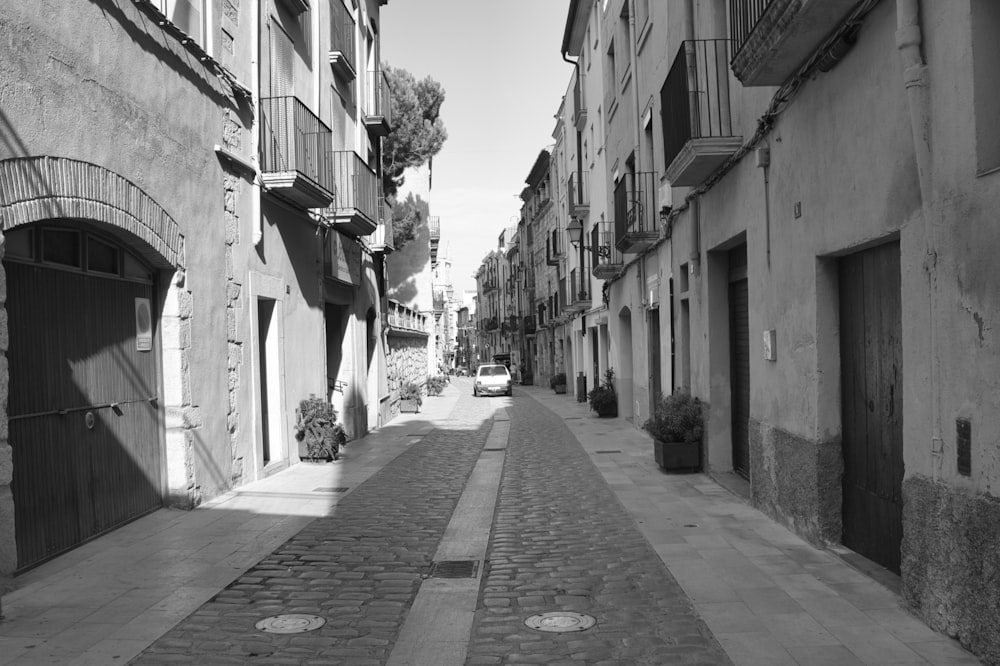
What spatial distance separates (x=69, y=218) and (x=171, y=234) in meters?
1.79

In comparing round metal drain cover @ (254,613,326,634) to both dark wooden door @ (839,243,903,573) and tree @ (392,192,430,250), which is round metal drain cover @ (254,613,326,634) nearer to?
dark wooden door @ (839,243,903,573)

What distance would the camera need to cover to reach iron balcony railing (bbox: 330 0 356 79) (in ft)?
47.1

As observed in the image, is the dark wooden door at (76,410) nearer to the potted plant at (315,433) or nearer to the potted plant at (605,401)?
the potted plant at (315,433)

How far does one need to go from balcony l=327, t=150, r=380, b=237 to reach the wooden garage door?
5970 mm

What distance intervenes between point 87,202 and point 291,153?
199 inches

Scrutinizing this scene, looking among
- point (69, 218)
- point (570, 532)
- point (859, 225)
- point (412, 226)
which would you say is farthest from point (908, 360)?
point (412, 226)

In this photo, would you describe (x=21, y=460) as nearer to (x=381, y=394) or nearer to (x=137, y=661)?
(x=137, y=661)

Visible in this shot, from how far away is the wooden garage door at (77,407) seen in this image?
583 centimetres

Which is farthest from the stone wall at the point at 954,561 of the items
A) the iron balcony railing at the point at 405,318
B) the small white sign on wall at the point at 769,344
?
the iron balcony railing at the point at 405,318

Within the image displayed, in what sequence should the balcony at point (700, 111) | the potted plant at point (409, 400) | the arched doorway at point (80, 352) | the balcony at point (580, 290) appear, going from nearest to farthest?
the arched doorway at point (80, 352), the balcony at point (700, 111), the potted plant at point (409, 400), the balcony at point (580, 290)

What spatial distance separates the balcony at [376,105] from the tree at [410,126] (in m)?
9.62

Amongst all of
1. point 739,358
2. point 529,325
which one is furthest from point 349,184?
point 529,325

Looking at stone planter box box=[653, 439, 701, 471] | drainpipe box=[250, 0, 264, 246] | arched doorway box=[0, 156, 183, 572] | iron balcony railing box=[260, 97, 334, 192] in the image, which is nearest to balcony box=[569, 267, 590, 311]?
iron balcony railing box=[260, 97, 334, 192]

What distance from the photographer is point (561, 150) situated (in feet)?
115
